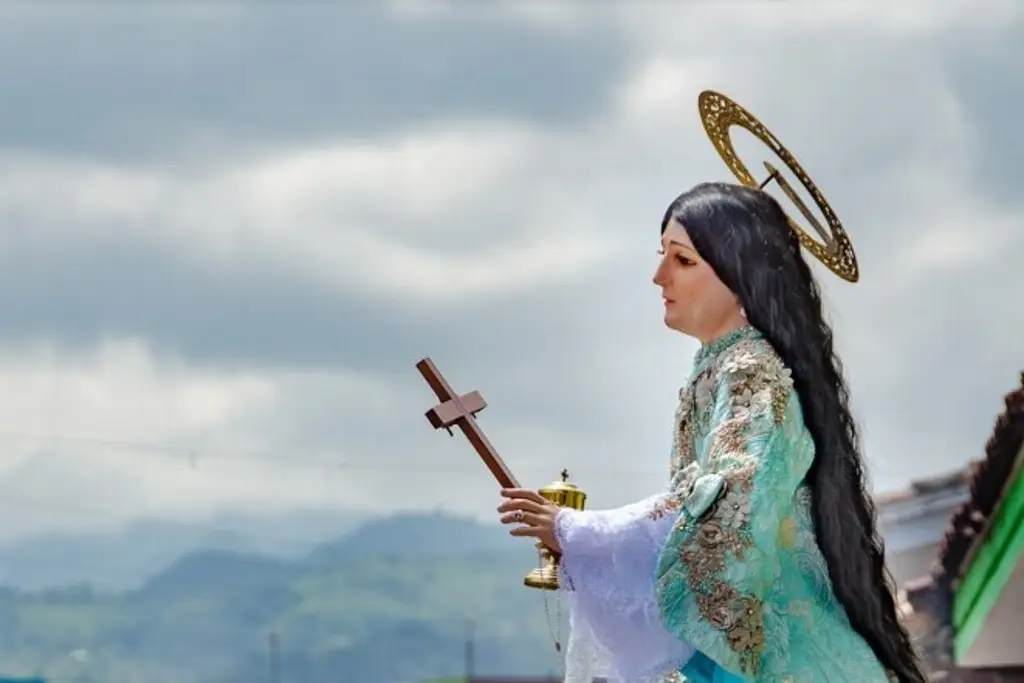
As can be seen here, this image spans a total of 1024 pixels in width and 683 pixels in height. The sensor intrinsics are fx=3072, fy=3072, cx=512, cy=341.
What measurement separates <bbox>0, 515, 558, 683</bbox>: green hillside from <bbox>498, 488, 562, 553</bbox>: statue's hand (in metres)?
93.4

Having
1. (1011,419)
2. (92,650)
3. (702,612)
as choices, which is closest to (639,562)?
(702,612)

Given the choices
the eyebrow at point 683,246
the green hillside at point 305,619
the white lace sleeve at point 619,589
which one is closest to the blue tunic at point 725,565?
the white lace sleeve at point 619,589

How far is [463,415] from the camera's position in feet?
26.8

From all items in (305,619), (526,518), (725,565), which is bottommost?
(725,565)

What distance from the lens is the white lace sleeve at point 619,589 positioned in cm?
793

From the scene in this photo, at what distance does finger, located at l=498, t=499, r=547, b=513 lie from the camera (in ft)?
25.9

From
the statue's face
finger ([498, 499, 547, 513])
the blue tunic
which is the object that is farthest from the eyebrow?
finger ([498, 499, 547, 513])

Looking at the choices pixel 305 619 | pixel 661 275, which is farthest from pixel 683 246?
pixel 305 619

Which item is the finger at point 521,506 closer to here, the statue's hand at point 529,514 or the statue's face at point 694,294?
the statue's hand at point 529,514

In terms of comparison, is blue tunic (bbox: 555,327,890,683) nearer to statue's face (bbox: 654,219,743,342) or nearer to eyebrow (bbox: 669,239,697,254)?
statue's face (bbox: 654,219,743,342)

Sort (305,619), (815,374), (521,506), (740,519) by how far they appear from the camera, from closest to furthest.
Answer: (740,519) < (521,506) < (815,374) < (305,619)

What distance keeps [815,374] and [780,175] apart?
2.73 ft

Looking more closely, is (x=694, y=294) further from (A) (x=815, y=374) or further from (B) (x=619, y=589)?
(B) (x=619, y=589)

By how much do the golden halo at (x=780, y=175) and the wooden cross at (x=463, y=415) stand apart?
3.41 ft
